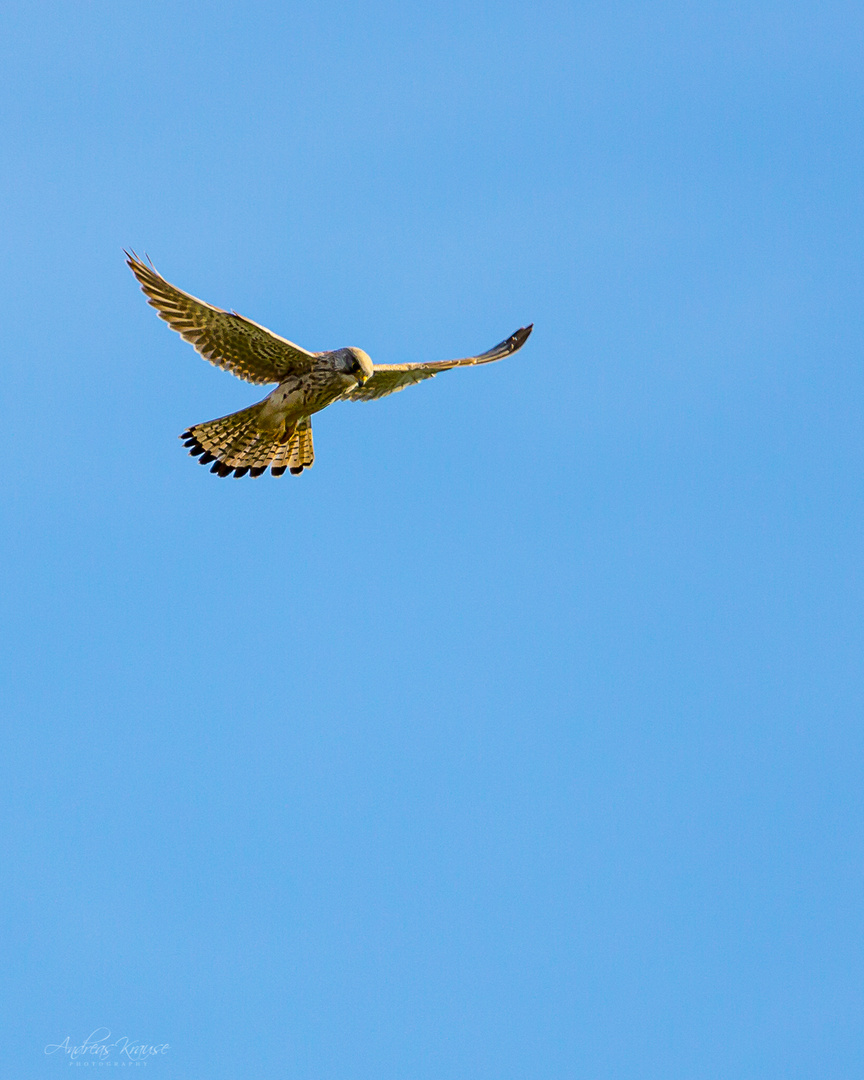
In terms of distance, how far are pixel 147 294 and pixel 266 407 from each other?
1.47 meters

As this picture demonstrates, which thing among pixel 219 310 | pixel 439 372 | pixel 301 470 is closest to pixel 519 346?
pixel 439 372

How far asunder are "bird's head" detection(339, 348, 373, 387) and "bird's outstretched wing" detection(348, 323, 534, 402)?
81 cm

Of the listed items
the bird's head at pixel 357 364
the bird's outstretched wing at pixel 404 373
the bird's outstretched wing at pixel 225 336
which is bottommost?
the bird's head at pixel 357 364

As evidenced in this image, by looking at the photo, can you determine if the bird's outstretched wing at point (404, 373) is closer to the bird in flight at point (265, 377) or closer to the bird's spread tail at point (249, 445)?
the bird in flight at point (265, 377)

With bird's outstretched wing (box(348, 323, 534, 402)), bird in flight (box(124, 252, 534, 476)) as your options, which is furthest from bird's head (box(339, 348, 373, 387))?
bird's outstretched wing (box(348, 323, 534, 402))

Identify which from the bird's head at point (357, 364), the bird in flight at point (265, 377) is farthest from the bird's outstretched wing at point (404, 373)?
the bird's head at point (357, 364)

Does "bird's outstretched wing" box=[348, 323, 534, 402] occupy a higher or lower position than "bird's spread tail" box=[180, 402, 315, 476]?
higher

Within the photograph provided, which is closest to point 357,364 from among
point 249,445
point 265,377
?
point 265,377

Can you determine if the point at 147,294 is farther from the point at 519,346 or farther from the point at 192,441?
the point at 519,346

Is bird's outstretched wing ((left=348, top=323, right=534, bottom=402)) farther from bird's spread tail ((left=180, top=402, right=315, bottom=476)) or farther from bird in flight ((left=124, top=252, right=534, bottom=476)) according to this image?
bird's spread tail ((left=180, top=402, right=315, bottom=476))

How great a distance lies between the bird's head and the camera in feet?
40.8

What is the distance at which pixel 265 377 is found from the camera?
43.1ft

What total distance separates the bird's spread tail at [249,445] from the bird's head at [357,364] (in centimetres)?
101

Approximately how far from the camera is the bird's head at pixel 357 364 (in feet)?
40.8
